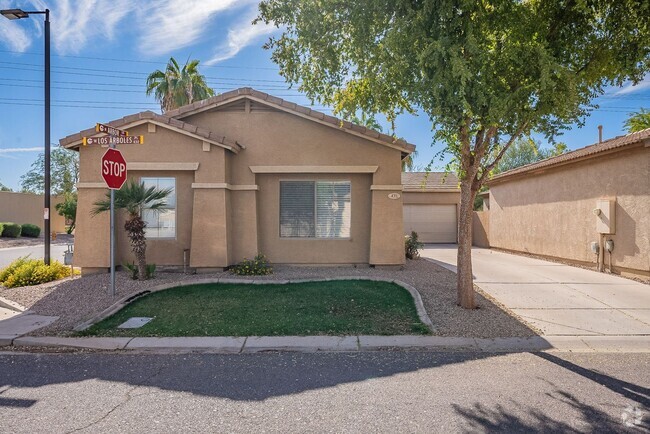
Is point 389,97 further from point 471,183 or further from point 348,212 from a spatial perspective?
point 348,212

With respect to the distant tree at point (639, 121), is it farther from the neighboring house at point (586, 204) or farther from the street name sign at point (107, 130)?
the street name sign at point (107, 130)

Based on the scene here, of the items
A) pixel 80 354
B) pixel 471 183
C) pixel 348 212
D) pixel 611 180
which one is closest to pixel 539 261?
pixel 611 180

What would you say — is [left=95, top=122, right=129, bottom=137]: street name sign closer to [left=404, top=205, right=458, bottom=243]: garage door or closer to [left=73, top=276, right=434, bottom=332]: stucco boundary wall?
[left=73, top=276, right=434, bottom=332]: stucco boundary wall

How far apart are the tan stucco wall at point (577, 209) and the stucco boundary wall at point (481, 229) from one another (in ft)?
3.97

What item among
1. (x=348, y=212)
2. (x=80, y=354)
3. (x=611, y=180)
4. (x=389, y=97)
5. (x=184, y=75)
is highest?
(x=184, y=75)

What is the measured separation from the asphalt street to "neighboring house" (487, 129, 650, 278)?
21.4ft

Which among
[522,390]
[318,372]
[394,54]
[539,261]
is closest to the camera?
[522,390]

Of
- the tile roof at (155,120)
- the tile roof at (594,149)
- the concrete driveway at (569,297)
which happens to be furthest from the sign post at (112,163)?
the tile roof at (594,149)

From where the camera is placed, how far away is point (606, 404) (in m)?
4.21

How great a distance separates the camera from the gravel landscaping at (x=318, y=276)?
6777 mm

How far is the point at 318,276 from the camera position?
1020cm

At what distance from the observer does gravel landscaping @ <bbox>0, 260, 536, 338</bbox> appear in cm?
678

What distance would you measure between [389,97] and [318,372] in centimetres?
496

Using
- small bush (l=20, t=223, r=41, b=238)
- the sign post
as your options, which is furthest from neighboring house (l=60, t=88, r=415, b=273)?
small bush (l=20, t=223, r=41, b=238)
